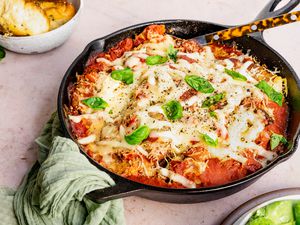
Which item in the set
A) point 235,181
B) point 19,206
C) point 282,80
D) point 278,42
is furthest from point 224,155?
point 278,42

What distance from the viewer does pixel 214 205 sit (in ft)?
5.00

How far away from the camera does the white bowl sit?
1.89 m

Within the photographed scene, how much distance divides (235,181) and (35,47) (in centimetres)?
109

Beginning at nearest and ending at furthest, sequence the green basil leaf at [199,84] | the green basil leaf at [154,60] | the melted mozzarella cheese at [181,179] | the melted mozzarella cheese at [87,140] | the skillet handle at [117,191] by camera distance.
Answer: the skillet handle at [117,191]
the melted mozzarella cheese at [181,179]
the melted mozzarella cheese at [87,140]
the green basil leaf at [199,84]
the green basil leaf at [154,60]

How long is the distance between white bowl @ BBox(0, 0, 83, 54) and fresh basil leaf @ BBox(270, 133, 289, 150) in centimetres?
98

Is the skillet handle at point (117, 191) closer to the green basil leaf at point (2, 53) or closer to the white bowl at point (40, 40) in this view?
the white bowl at point (40, 40)

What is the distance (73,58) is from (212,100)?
76 centimetres

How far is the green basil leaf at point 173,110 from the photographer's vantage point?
5.02 feet

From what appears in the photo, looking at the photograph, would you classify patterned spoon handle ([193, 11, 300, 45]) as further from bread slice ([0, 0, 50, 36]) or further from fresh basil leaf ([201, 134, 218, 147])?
bread slice ([0, 0, 50, 36])

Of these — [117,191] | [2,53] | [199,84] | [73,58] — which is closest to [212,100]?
[199,84]

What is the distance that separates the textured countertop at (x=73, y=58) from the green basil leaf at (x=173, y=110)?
0.29m

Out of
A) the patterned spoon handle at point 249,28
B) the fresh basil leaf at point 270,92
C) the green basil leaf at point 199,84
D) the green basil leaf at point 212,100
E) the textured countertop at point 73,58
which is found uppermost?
the patterned spoon handle at point 249,28

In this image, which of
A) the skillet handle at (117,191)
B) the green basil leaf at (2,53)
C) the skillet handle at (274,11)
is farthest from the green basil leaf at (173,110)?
the green basil leaf at (2,53)

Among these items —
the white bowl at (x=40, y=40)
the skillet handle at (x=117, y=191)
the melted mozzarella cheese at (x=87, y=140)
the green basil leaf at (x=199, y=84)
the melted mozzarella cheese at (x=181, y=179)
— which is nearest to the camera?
the skillet handle at (x=117, y=191)
